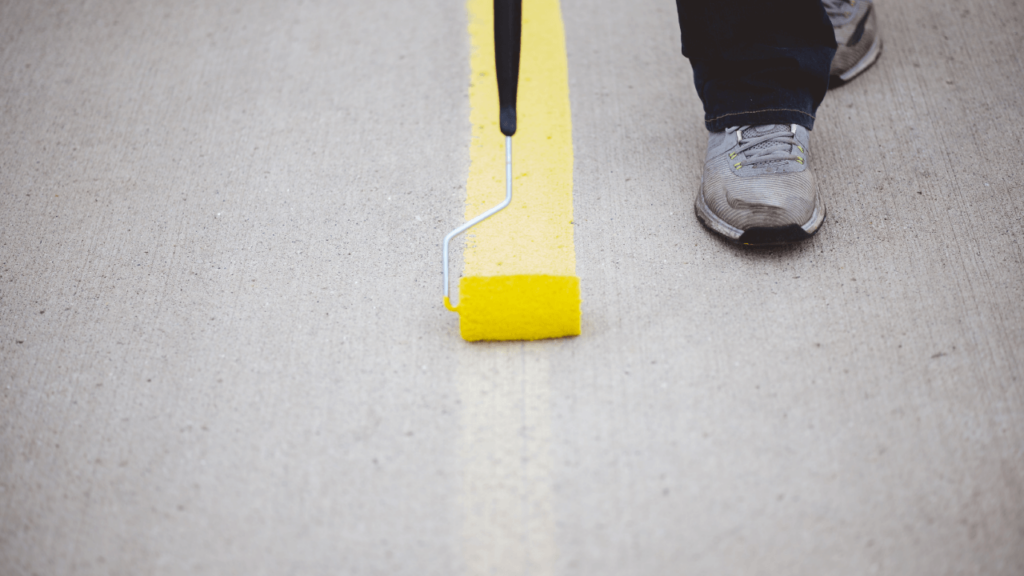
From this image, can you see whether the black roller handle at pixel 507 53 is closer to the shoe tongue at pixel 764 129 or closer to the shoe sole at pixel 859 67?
the shoe tongue at pixel 764 129

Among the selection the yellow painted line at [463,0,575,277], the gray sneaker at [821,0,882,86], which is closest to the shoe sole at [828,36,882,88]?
the gray sneaker at [821,0,882,86]

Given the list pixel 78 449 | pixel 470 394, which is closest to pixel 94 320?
pixel 78 449

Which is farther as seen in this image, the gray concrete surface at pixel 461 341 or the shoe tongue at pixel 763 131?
the shoe tongue at pixel 763 131

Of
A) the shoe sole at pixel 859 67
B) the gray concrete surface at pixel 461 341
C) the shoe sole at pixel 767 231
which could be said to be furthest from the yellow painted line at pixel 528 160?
the shoe sole at pixel 859 67

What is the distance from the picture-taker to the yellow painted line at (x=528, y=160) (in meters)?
1.73

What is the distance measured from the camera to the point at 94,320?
5.33 ft

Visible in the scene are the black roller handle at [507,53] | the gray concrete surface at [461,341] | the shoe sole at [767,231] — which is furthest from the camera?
Answer: the shoe sole at [767,231]

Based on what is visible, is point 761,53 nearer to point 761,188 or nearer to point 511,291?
point 761,188

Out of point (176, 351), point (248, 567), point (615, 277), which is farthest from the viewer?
point (615, 277)

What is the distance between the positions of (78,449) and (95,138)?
1204 millimetres

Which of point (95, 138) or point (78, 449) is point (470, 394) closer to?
point (78, 449)

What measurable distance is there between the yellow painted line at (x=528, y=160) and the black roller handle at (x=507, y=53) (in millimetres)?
400

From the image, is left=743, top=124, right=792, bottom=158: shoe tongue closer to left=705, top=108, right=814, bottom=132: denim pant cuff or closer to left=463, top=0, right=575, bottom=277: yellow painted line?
left=705, top=108, right=814, bottom=132: denim pant cuff

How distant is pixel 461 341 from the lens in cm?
154
